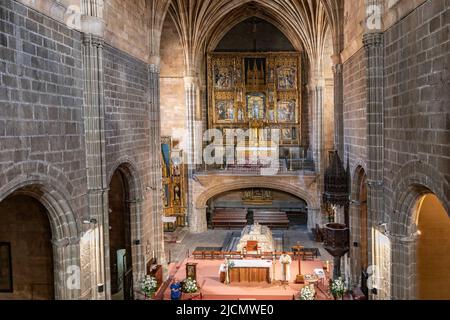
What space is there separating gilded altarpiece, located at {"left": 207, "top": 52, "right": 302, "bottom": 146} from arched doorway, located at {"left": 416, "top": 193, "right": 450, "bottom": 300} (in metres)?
19.6

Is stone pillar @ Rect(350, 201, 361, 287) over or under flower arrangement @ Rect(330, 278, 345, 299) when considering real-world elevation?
over

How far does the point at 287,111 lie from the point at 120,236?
57.0 feet

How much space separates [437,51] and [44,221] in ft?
32.1

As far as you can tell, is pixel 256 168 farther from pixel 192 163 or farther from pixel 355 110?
pixel 355 110

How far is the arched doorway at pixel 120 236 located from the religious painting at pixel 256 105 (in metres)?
16.1

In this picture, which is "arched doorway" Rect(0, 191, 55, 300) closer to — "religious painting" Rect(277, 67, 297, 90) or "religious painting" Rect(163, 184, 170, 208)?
"religious painting" Rect(163, 184, 170, 208)

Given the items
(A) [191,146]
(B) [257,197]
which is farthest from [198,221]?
(B) [257,197]

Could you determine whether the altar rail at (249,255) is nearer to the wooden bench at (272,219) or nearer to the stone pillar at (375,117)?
the wooden bench at (272,219)

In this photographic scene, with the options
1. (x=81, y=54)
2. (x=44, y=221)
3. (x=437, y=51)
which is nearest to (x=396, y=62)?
(x=437, y=51)

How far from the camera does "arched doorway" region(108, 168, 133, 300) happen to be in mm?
16000

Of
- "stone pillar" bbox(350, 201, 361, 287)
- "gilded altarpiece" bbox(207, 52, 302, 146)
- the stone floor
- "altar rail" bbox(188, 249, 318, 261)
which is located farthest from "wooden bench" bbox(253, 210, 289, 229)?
"stone pillar" bbox(350, 201, 361, 287)

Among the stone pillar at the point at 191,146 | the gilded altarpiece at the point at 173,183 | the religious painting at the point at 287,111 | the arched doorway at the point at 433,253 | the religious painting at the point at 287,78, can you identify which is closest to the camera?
the arched doorway at the point at 433,253

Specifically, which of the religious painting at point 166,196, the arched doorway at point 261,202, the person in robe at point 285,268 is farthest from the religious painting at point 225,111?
the person in robe at point 285,268

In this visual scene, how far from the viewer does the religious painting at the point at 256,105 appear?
30859mm
